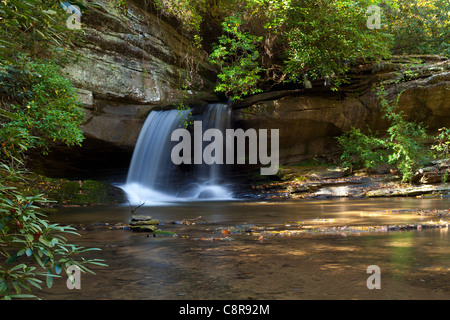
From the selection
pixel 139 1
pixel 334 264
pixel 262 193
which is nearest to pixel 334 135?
pixel 262 193

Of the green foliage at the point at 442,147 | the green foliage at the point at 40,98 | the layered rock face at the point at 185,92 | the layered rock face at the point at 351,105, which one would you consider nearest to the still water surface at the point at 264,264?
the green foliage at the point at 40,98

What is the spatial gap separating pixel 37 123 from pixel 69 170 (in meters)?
8.48

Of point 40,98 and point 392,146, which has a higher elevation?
point 40,98

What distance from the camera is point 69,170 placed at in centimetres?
1758

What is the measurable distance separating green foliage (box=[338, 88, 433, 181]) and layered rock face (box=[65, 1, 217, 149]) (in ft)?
24.0

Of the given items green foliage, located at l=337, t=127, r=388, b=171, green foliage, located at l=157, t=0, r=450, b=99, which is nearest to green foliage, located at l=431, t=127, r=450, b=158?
green foliage, located at l=337, t=127, r=388, b=171

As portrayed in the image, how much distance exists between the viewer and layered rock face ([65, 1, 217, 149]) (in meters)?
15.5

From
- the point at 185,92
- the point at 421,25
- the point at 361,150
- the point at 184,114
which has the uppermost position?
the point at 421,25

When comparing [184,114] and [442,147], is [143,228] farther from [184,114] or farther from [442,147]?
[442,147]

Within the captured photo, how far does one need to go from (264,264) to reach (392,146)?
1419cm

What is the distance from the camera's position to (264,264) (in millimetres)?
3947

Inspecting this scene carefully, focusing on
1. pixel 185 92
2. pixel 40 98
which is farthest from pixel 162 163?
pixel 40 98

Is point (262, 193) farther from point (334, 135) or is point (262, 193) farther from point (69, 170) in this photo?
point (69, 170)

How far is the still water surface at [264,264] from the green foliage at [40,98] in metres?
4.24
